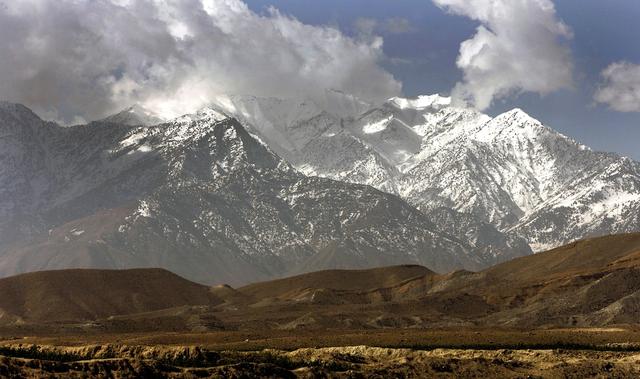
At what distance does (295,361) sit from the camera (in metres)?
84.5

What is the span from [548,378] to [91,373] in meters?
37.3

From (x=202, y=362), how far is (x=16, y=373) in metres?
16.1

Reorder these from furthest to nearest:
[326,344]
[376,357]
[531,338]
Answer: [531,338] < [326,344] < [376,357]

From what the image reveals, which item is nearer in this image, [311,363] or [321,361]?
[311,363]

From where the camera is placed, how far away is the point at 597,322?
650ft

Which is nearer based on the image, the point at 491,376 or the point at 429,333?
the point at 491,376

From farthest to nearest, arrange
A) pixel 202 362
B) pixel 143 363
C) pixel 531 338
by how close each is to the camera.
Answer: pixel 531 338
pixel 202 362
pixel 143 363

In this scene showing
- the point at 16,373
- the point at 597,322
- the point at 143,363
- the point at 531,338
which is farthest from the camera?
the point at 597,322

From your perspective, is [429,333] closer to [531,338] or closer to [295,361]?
[531,338]

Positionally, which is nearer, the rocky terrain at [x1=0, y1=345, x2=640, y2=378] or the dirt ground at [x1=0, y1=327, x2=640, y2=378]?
the rocky terrain at [x1=0, y1=345, x2=640, y2=378]

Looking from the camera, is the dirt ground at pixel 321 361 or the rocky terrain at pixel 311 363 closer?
the rocky terrain at pixel 311 363

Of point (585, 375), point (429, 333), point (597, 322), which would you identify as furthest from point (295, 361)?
point (597, 322)

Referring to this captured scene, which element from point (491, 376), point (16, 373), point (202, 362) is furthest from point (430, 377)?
point (16, 373)

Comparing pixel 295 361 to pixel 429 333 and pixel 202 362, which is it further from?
pixel 429 333
